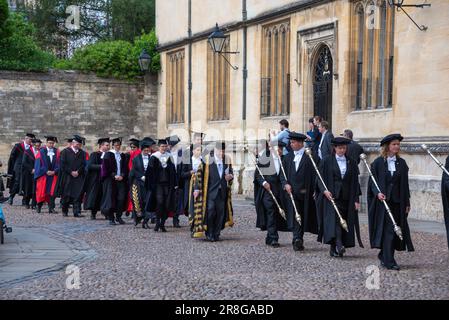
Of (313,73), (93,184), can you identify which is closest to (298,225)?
(93,184)

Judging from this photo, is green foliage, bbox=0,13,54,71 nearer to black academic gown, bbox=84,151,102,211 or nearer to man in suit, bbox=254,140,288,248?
black academic gown, bbox=84,151,102,211

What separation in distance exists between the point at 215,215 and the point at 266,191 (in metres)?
1.17

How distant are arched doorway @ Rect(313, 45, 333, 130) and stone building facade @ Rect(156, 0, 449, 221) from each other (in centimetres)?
3

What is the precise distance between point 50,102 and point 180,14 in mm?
5888

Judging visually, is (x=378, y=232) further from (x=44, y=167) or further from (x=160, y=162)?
(x=44, y=167)

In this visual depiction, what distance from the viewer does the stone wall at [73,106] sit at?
31.5 meters

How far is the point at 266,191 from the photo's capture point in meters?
13.5

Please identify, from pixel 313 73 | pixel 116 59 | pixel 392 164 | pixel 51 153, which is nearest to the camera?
pixel 392 164

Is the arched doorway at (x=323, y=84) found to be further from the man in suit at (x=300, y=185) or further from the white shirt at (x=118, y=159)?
the man in suit at (x=300, y=185)

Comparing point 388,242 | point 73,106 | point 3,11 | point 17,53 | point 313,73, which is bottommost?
point 388,242

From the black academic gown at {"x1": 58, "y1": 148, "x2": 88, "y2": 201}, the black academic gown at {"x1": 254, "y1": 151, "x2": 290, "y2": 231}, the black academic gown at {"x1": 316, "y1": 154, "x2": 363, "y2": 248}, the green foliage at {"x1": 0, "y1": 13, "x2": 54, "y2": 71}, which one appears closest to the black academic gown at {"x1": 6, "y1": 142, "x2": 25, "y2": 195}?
the black academic gown at {"x1": 58, "y1": 148, "x2": 88, "y2": 201}

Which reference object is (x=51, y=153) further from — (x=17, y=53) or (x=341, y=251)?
(x=17, y=53)

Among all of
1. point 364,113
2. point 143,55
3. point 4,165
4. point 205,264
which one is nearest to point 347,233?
point 205,264

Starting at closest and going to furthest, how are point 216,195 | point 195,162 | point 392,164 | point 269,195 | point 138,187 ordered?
1. point 392,164
2. point 269,195
3. point 216,195
4. point 195,162
5. point 138,187
